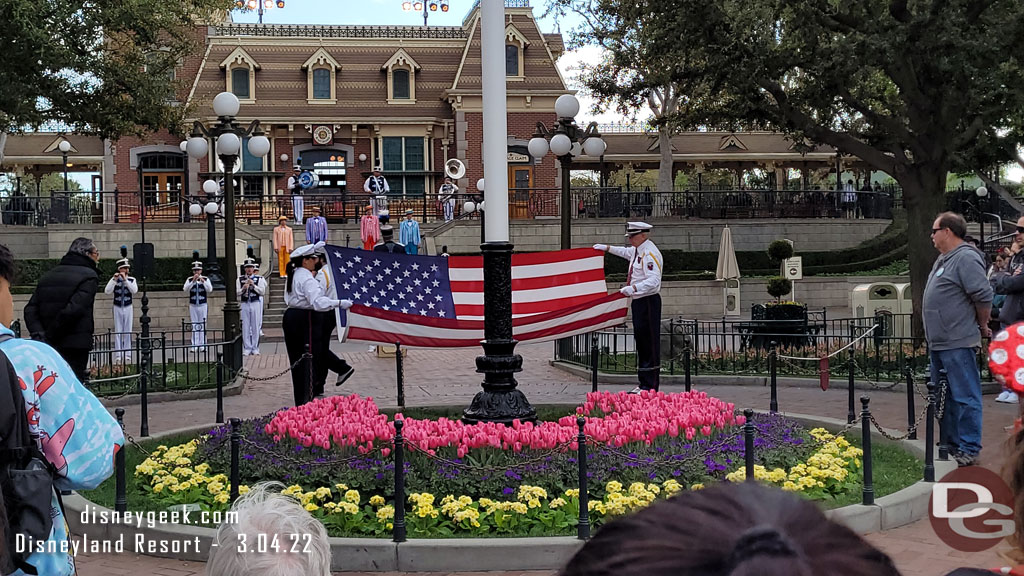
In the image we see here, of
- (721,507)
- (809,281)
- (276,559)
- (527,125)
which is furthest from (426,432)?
(527,125)

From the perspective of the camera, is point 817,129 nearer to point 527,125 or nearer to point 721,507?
point 721,507

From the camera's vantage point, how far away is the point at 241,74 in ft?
151

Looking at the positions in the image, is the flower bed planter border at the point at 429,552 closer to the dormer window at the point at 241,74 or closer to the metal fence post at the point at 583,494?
the metal fence post at the point at 583,494

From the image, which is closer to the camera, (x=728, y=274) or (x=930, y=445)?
(x=930, y=445)

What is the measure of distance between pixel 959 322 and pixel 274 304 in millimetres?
25949

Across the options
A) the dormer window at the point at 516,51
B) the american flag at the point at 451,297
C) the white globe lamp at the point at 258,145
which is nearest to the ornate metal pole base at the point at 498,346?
the american flag at the point at 451,297

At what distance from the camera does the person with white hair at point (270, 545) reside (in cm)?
264

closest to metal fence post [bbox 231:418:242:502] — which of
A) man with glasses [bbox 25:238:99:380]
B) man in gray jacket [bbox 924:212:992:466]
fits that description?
man with glasses [bbox 25:238:99:380]

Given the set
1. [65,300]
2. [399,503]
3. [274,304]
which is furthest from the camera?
[274,304]

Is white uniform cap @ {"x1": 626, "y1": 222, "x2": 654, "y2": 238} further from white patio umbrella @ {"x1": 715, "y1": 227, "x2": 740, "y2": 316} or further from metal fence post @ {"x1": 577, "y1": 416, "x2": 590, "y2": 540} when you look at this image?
white patio umbrella @ {"x1": 715, "y1": 227, "x2": 740, "y2": 316}

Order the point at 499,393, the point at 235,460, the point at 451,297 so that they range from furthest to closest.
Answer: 1. the point at 451,297
2. the point at 499,393
3. the point at 235,460

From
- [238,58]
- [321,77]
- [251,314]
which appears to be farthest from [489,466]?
[238,58]

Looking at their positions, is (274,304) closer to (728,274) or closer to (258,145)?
(258,145)

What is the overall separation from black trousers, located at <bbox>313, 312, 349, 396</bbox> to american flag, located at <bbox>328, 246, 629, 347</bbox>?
3.74 feet
